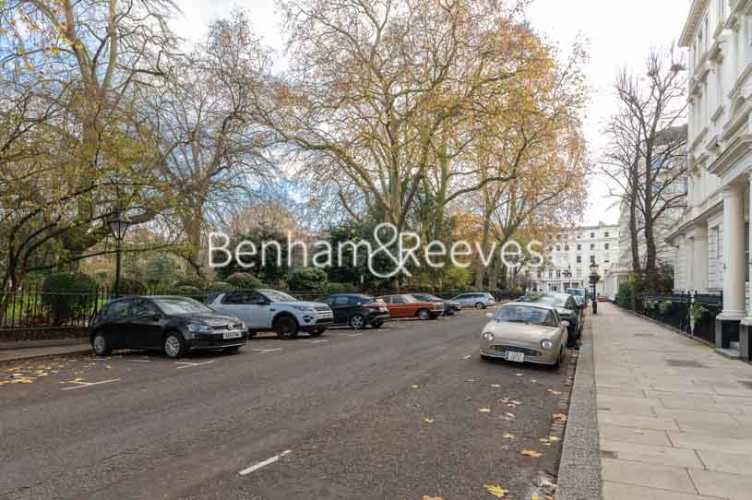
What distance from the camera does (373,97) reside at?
25.5 meters

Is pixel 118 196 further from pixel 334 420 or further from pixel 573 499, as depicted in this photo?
pixel 573 499

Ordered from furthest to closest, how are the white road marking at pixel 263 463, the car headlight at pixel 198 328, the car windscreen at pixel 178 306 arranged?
the car windscreen at pixel 178 306 < the car headlight at pixel 198 328 < the white road marking at pixel 263 463

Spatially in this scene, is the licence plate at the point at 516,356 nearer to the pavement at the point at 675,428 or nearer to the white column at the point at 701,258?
the pavement at the point at 675,428

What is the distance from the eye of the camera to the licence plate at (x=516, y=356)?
36.8 ft

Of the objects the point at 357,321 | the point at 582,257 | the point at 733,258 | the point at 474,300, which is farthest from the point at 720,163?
the point at 582,257

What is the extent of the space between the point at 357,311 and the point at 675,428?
16290mm

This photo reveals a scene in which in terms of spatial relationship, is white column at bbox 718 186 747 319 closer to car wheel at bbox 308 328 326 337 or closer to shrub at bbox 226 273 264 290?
car wheel at bbox 308 328 326 337

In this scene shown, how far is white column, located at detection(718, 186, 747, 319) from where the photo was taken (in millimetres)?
13789

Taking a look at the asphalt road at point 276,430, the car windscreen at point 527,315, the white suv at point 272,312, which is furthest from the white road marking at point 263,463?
the white suv at point 272,312

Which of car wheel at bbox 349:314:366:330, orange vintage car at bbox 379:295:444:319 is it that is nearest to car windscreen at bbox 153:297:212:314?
car wheel at bbox 349:314:366:330

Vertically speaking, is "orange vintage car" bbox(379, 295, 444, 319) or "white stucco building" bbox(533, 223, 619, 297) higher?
"white stucco building" bbox(533, 223, 619, 297)

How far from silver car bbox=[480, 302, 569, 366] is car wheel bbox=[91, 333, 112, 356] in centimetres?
948

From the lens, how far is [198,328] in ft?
40.0

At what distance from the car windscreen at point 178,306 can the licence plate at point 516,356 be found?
25.6ft
